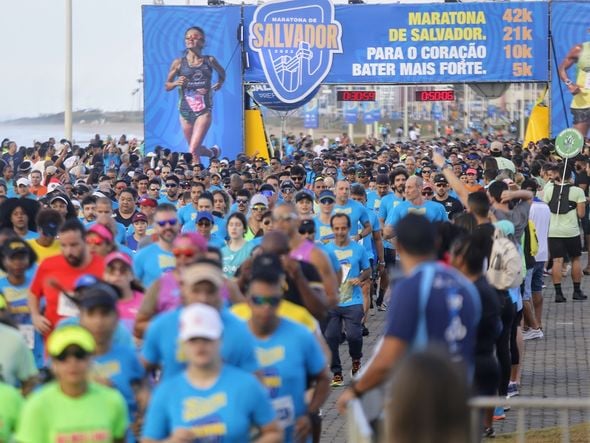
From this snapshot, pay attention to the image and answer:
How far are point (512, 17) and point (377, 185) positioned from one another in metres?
14.5

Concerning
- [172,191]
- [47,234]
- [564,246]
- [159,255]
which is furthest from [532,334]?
[47,234]

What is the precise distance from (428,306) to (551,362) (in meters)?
8.27

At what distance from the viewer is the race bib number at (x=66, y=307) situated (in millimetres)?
8734

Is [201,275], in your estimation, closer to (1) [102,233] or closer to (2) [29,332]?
(2) [29,332]

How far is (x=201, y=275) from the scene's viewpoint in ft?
22.7

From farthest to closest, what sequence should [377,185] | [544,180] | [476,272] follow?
[544,180]
[377,185]
[476,272]

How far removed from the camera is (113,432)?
634 centimetres

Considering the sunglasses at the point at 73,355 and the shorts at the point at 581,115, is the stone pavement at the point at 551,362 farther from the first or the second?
the shorts at the point at 581,115

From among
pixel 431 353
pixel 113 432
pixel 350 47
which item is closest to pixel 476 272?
pixel 113 432

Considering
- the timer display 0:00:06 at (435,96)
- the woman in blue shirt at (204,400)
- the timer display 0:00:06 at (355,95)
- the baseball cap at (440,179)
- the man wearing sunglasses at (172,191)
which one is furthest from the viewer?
the timer display 0:00:06 at (435,96)

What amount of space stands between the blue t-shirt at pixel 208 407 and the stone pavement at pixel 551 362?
271 centimetres

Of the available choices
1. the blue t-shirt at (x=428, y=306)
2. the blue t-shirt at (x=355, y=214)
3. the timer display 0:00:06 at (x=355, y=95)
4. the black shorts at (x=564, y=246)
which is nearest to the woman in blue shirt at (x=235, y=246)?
the blue t-shirt at (x=355, y=214)

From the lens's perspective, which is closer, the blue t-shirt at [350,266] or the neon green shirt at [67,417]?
the neon green shirt at [67,417]

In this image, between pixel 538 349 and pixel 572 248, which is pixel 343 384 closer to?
pixel 538 349
